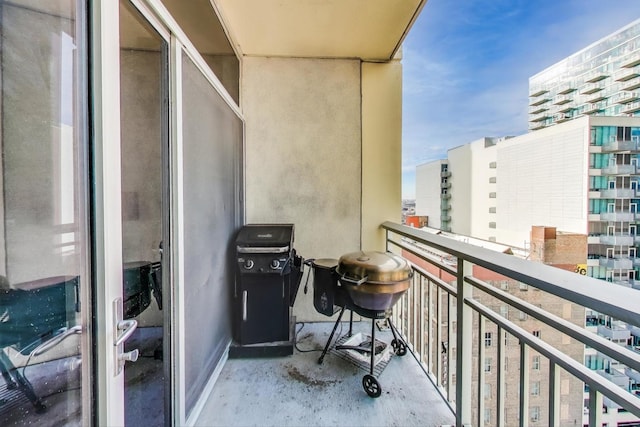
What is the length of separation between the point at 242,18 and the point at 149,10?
1.56 m

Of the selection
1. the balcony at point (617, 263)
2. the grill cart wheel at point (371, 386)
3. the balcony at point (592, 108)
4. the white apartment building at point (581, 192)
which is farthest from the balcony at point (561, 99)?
the grill cart wheel at point (371, 386)

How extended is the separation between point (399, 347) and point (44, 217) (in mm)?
2586

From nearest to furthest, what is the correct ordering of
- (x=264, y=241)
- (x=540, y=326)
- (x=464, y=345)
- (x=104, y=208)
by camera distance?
(x=104, y=208), (x=540, y=326), (x=464, y=345), (x=264, y=241)

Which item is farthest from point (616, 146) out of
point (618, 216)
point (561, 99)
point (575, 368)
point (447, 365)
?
point (575, 368)

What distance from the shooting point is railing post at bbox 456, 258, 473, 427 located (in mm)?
1507

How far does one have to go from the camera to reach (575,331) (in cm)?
87

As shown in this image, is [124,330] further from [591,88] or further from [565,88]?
[565,88]

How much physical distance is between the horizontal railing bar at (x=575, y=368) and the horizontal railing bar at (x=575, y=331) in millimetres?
110

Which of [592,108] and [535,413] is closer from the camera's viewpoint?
[535,413]

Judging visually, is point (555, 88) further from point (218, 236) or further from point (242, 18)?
point (218, 236)

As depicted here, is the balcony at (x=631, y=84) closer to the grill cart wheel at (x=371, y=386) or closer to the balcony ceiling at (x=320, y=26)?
the balcony ceiling at (x=320, y=26)

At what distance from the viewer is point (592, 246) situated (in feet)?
6.73

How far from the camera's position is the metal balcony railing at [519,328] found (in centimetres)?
76

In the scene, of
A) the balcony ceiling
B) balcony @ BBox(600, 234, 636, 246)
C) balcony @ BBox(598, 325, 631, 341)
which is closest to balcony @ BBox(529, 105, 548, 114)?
balcony @ BBox(600, 234, 636, 246)
